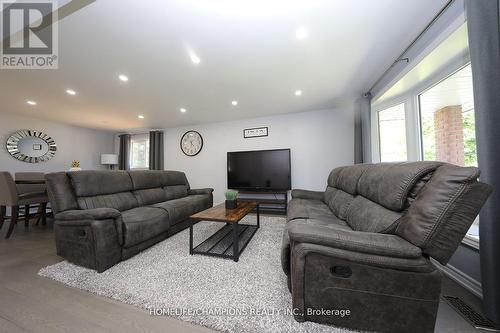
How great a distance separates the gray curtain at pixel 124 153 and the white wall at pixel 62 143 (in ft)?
2.12

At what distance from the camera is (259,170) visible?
3.91 m

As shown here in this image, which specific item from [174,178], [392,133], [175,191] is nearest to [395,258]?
[392,133]

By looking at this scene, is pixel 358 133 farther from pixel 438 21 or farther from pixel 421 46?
pixel 438 21

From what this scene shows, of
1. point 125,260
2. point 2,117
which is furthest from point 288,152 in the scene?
point 2,117

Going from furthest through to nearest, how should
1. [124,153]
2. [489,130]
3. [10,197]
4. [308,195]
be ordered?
[124,153]
[308,195]
[10,197]
[489,130]

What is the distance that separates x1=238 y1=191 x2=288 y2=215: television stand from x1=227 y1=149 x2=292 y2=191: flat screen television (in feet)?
0.86

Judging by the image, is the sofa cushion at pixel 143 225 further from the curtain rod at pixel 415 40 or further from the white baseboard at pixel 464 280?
the curtain rod at pixel 415 40

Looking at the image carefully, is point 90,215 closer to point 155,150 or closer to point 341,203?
point 341,203

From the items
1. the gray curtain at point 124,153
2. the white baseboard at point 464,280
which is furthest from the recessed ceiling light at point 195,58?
the gray curtain at point 124,153

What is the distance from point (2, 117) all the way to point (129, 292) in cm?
545

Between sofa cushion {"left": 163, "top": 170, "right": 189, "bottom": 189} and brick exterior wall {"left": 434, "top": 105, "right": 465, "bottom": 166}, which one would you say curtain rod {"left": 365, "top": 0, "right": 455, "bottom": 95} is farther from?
sofa cushion {"left": 163, "top": 170, "right": 189, "bottom": 189}

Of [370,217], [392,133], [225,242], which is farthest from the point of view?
[392,133]

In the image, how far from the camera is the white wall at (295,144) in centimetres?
372

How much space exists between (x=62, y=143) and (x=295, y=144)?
6213mm
